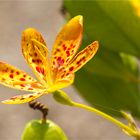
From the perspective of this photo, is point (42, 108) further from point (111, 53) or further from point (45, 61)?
point (111, 53)

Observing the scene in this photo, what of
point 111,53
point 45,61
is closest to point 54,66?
point 45,61

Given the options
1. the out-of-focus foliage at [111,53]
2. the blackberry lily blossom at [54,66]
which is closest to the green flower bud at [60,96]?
the blackberry lily blossom at [54,66]

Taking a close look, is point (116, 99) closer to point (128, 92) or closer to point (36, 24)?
point (128, 92)

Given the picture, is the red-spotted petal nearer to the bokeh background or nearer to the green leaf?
the green leaf

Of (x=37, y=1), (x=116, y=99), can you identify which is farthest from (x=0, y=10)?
(x=116, y=99)

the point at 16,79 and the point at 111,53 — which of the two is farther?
the point at 111,53

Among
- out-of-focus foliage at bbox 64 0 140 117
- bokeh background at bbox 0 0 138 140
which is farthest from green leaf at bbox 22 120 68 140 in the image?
bokeh background at bbox 0 0 138 140
